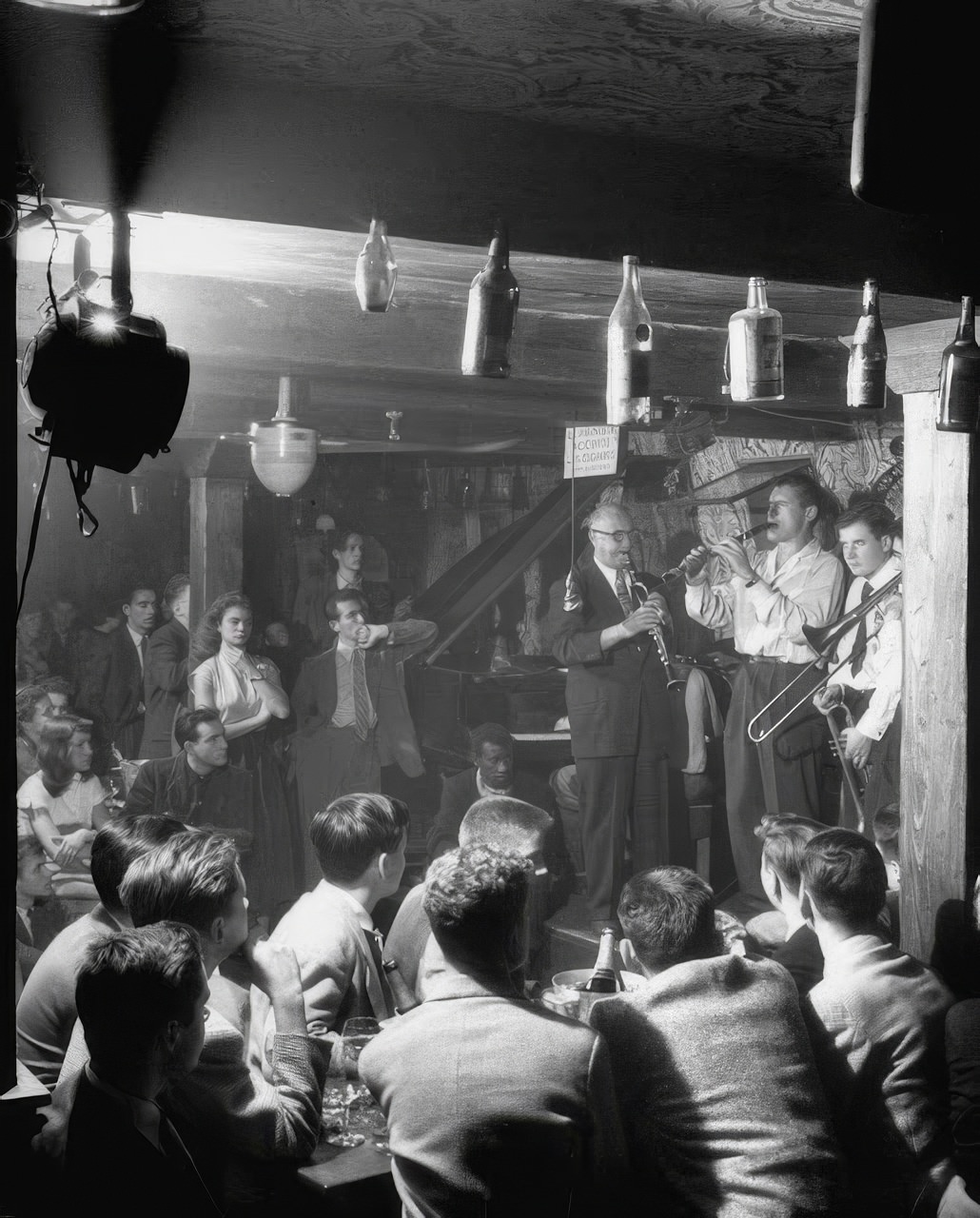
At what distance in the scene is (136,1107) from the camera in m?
2.20

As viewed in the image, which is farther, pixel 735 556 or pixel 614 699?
pixel 735 556

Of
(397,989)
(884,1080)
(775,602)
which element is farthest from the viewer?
(775,602)

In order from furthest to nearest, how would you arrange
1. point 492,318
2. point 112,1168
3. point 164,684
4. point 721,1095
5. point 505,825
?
1. point 164,684
2. point 505,825
3. point 492,318
4. point 721,1095
5. point 112,1168

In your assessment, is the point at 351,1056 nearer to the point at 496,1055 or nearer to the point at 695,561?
the point at 496,1055

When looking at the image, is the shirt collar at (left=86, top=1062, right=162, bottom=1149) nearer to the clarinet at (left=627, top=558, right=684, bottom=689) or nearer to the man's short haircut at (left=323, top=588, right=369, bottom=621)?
the man's short haircut at (left=323, top=588, right=369, bottom=621)

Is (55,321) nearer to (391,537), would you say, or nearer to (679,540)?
(391,537)

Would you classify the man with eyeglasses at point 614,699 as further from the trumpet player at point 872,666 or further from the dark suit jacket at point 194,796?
the dark suit jacket at point 194,796

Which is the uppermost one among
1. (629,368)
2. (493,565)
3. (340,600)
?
(629,368)

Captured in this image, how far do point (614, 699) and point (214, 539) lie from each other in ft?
6.62

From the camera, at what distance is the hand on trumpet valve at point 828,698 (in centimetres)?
599

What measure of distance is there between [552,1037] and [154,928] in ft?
2.60

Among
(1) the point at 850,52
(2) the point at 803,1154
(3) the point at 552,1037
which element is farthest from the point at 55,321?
(2) the point at 803,1154

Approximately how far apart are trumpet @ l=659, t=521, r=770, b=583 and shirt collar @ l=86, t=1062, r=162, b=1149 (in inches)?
169

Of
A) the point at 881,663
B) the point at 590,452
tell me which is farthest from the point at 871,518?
the point at 590,452
